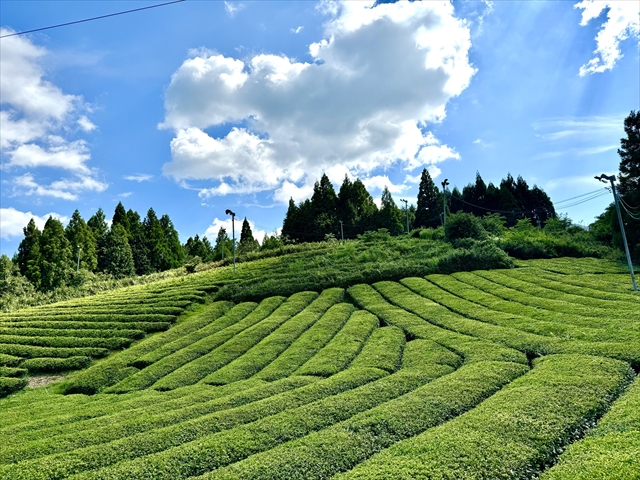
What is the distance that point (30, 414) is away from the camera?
14.8 meters

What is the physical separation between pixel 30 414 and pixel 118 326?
11.9 metres

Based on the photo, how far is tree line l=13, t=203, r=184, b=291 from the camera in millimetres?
54625

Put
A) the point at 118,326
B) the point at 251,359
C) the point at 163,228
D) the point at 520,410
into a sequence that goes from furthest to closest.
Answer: the point at 163,228 → the point at 118,326 → the point at 251,359 → the point at 520,410

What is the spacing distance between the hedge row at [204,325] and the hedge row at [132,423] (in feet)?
26.6

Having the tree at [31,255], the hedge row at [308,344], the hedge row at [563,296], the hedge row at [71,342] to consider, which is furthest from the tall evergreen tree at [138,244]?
the hedge row at [563,296]

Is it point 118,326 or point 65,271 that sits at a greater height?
point 65,271

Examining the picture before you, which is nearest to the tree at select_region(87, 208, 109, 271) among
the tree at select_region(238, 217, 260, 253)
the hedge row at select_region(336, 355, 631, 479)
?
the tree at select_region(238, 217, 260, 253)

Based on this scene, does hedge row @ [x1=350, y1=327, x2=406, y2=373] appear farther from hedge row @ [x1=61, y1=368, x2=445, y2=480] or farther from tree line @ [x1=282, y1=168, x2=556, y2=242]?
tree line @ [x1=282, y1=168, x2=556, y2=242]

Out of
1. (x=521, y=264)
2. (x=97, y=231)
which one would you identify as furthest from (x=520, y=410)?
(x=97, y=231)

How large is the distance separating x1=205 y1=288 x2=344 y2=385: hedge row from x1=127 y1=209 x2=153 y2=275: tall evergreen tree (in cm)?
5344

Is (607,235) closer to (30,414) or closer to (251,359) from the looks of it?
(251,359)

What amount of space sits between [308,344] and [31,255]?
51857 millimetres

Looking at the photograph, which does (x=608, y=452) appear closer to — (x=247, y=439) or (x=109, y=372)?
(x=247, y=439)

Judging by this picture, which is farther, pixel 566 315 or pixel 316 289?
pixel 316 289
